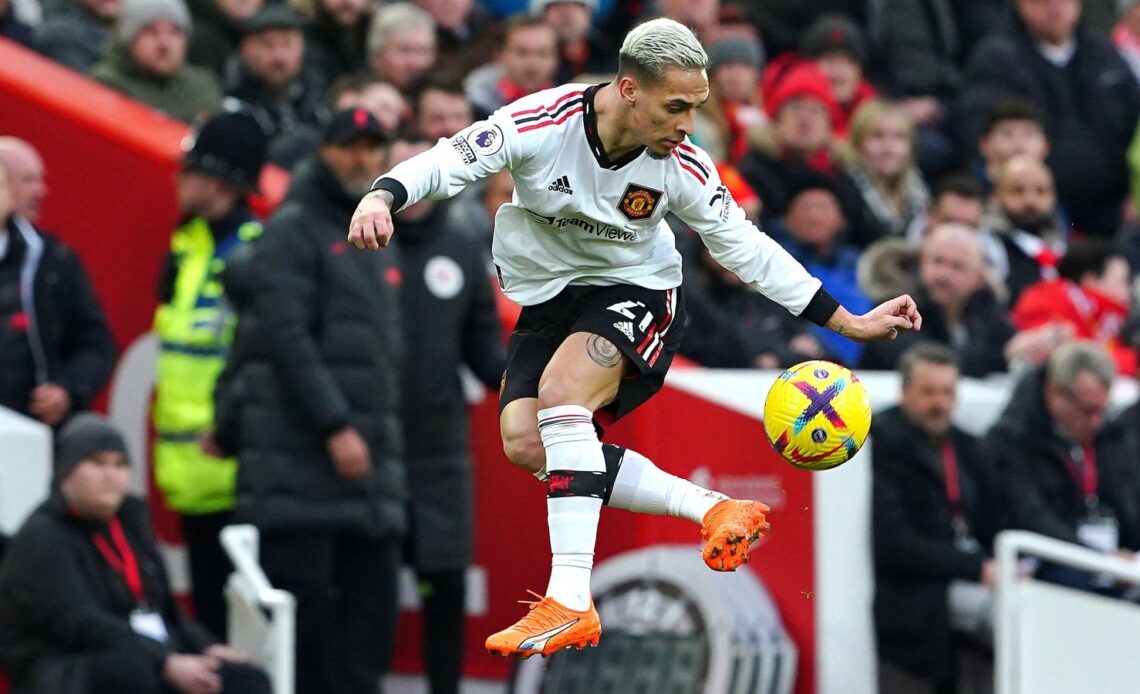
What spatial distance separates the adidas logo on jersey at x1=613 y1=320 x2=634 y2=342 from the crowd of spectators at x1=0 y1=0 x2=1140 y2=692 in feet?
8.12

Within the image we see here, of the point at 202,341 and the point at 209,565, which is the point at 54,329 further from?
the point at 209,565

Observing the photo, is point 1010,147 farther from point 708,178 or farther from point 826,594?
point 708,178

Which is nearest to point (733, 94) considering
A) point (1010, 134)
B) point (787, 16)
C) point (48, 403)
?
point (1010, 134)

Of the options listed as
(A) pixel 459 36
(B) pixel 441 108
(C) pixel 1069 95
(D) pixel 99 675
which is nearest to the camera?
(D) pixel 99 675

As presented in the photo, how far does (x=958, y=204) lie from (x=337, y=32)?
3482 millimetres

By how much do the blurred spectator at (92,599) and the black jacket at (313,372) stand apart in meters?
0.56

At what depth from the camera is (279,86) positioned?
1109cm

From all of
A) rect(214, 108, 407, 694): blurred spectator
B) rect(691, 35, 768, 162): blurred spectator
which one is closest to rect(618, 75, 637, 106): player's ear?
rect(214, 108, 407, 694): blurred spectator

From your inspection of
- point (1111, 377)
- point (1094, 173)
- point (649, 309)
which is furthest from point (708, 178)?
point (1094, 173)

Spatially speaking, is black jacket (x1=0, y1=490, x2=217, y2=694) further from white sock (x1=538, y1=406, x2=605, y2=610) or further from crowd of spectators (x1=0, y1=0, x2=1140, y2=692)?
white sock (x1=538, y1=406, x2=605, y2=610)

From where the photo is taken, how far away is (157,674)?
8.69 m

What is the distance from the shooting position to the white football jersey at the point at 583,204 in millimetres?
6441

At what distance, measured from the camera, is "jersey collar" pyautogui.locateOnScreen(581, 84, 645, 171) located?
21.5 feet

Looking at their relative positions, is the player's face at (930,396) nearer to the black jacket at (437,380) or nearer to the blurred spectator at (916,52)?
the black jacket at (437,380)
